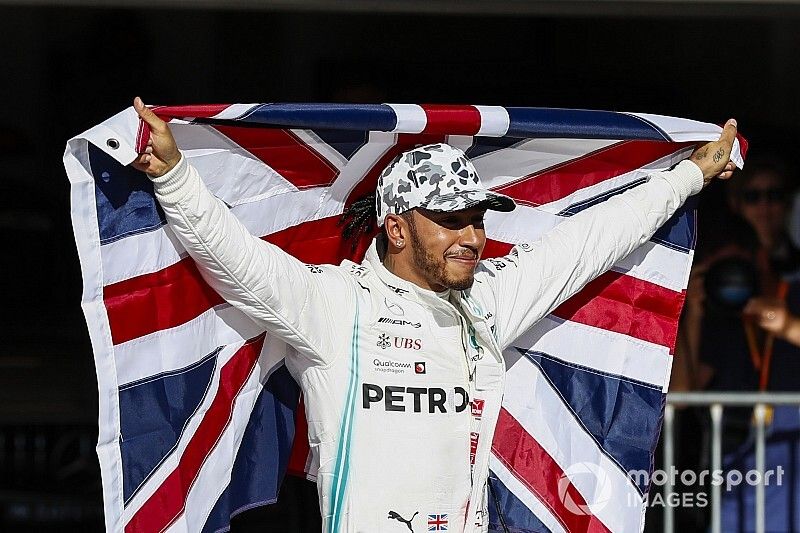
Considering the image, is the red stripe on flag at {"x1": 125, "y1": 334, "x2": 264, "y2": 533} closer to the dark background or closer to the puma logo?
the puma logo

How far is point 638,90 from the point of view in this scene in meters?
5.92

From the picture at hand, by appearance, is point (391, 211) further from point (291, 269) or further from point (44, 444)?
point (44, 444)

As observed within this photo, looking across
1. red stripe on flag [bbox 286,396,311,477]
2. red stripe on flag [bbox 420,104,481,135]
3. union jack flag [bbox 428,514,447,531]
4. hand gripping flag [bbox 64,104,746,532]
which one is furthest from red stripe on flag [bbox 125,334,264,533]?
red stripe on flag [bbox 420,104,481,135]

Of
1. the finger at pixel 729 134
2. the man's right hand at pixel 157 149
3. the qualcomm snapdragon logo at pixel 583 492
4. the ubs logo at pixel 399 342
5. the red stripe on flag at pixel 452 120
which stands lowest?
the qualcomm snapdragon logo at pixel 583 492

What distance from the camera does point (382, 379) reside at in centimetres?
314

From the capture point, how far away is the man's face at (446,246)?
3158mm

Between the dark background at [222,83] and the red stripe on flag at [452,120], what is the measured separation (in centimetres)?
225

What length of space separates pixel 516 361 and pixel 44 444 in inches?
113

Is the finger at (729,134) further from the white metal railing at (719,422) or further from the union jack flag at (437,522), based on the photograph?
the union jack flag at (437,522)

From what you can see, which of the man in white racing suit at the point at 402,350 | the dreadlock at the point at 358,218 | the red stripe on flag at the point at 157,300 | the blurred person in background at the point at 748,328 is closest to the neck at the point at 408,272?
the man in white racing suit at the point at 402,350

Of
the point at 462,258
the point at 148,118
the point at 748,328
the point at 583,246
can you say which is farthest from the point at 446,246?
the point at 748,328

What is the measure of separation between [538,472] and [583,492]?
147 mm

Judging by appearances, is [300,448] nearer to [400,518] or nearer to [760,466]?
[400,518]

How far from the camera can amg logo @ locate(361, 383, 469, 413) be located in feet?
10.3
